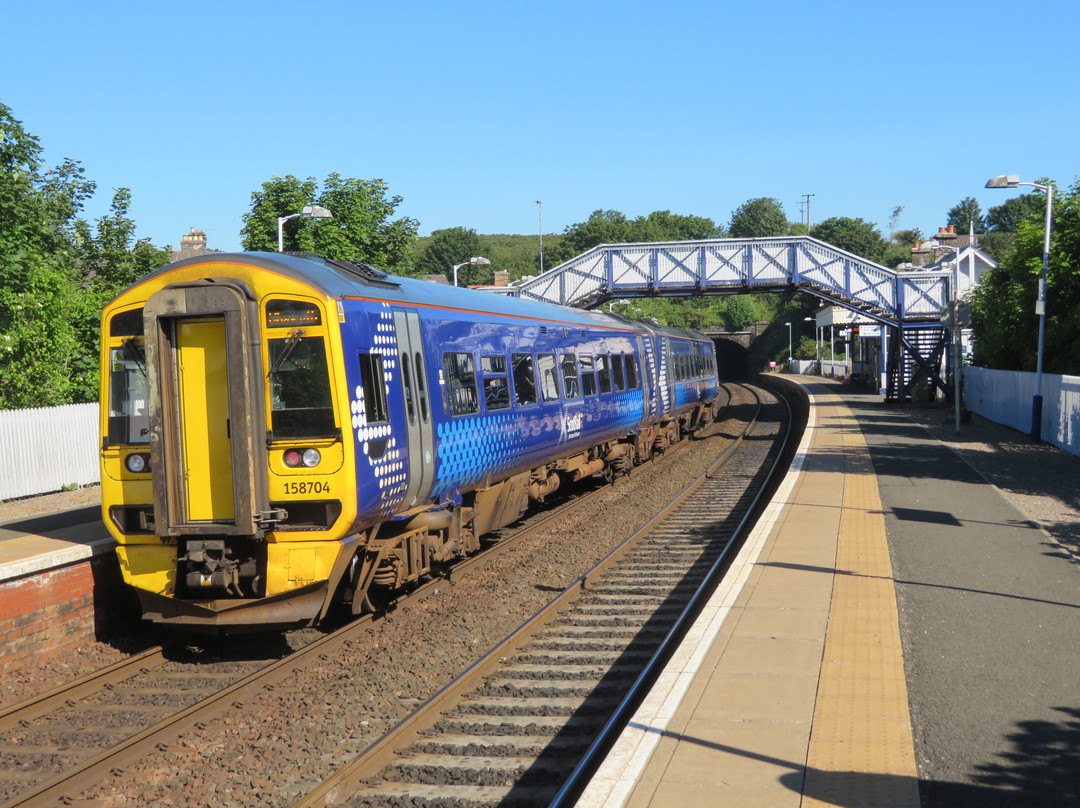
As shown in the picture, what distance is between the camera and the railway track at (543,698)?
576 centimetres

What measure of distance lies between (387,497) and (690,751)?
3679 millimetres

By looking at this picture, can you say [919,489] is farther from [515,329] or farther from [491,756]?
[491,756]

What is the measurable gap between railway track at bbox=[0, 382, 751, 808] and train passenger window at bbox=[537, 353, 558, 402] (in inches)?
212

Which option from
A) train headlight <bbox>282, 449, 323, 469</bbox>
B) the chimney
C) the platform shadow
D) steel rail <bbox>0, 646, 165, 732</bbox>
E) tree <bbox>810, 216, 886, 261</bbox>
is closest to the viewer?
the platform shadow

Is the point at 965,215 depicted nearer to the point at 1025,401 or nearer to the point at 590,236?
the point at 590,236

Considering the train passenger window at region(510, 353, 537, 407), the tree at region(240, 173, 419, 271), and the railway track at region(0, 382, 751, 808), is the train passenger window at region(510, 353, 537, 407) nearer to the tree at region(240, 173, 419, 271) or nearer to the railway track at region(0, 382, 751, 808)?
the railway track at region(0, 382, 751, 808)

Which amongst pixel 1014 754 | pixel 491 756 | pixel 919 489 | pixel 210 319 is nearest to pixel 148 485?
pixel 210 319

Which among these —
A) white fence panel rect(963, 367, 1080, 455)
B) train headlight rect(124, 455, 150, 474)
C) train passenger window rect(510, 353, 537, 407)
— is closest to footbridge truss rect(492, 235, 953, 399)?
white fence panel rect(963, 367, 1080, 455)

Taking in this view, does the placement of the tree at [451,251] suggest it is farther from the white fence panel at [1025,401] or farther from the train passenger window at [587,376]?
the train passenger window at [587,376]

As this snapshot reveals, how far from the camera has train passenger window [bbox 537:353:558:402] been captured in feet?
A: 43.6

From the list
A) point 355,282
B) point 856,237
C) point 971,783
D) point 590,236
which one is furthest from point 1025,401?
point 590,236

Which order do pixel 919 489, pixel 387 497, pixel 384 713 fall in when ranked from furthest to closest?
pixel 919 489, pixel 387 497, pixel 384 713

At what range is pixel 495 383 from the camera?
37.3ft

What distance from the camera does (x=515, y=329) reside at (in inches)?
491
